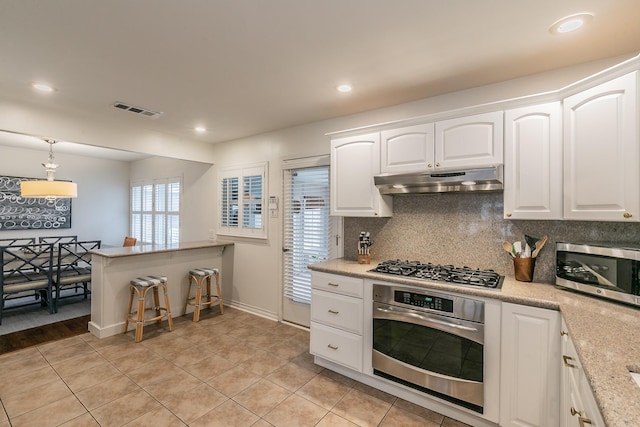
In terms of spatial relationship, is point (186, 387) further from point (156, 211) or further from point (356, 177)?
point (156, 211)

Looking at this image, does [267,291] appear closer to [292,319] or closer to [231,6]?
[292,319]

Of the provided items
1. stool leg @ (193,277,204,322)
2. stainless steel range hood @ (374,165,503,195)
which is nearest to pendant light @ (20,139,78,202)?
stool leg @ (193,277,204,322)

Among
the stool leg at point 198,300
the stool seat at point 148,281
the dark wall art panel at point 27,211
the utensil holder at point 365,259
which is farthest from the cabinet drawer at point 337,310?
the dark wall art panel at point 27,211

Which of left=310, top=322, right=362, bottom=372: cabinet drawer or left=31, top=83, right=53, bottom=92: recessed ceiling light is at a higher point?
left=31, top=83, right=53, bottom=92: recessed ceiling light

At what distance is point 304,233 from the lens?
369 centimetres

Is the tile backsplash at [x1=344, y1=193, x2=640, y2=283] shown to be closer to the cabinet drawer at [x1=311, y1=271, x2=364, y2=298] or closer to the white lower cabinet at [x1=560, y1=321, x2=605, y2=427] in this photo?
the cabinet drawer at [x1=311, y1=271, x2=364, y2=298]

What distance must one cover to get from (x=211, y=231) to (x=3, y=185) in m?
3.83

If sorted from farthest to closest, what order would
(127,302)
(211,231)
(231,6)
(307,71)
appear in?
(211,231) < (127,302) < (307,71) < (231,6)

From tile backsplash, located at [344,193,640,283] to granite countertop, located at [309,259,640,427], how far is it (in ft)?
0.89

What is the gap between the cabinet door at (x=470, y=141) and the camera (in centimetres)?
216

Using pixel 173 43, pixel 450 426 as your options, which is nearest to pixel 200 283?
pixel 173 43

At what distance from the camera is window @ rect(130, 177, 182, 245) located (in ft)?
18.2

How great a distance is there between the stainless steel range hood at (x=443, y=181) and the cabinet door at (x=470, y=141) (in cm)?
7

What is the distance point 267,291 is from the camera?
13.4 ft
